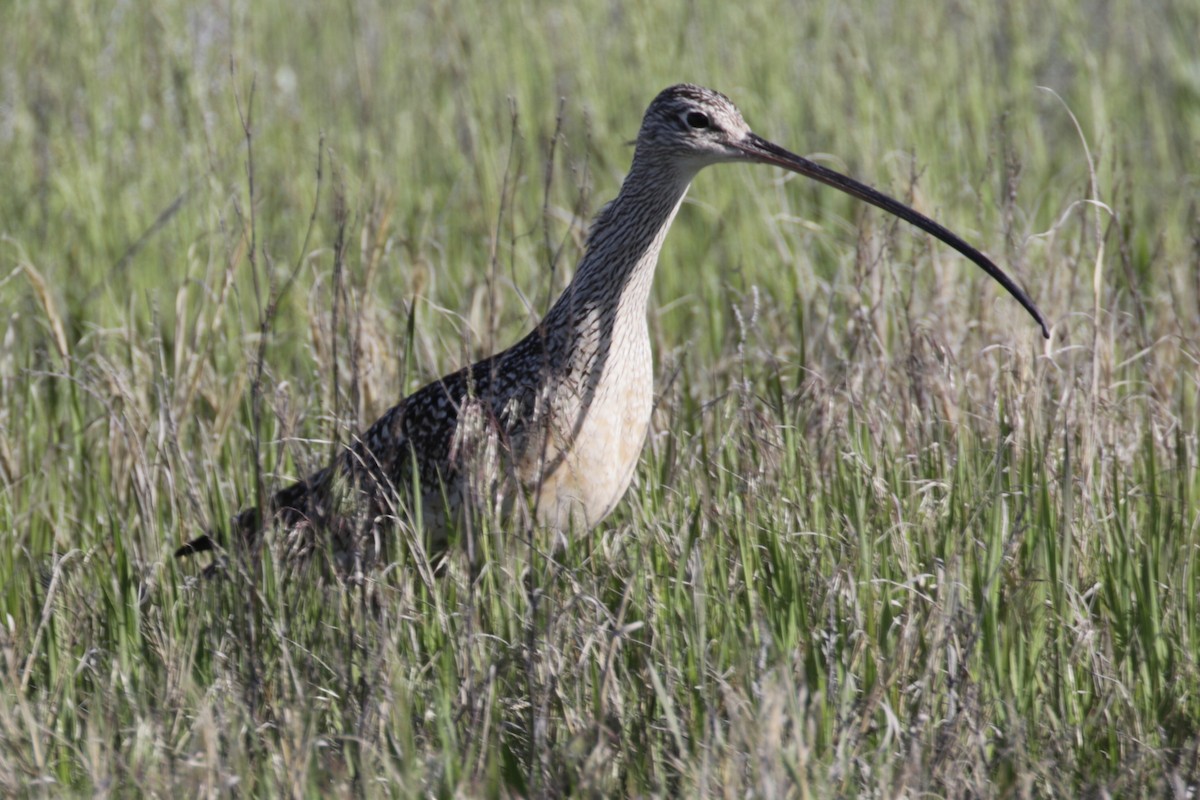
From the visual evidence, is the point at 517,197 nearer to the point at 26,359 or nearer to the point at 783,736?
the point at 26,359

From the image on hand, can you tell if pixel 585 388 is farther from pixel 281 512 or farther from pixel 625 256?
pixel 281 512

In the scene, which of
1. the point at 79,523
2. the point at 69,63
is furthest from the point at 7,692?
the point at 69,63

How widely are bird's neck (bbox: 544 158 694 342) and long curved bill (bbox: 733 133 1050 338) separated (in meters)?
0.23

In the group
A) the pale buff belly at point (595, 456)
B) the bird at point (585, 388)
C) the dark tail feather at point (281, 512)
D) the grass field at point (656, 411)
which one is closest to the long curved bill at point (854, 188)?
the bird at point (585, 388)

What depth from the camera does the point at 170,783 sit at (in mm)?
2779

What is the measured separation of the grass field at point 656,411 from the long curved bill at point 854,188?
0.38 meters

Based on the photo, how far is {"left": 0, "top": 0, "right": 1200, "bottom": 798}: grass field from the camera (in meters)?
3.03

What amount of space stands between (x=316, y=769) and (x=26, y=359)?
3.10m

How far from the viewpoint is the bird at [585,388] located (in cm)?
386

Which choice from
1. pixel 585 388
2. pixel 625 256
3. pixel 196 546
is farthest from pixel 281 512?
pixel 625 256

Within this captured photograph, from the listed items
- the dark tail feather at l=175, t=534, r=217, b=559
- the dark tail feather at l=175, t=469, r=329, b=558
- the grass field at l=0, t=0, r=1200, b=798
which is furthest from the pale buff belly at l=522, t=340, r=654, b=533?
the dark tail feather at l=175, t=534, r=217, b=559

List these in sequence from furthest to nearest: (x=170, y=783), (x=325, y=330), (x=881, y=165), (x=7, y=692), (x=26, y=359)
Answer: (x=881, y=165) < (x=26, y=359) < (x=325, y=330) < (x=7, y=692) < (x=170, y=783)

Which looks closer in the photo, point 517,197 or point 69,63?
point 517,197

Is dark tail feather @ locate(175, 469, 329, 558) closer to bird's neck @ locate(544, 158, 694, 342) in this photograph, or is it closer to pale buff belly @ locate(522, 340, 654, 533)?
pale buff belly @ locate(522, 340, 654, 533)
